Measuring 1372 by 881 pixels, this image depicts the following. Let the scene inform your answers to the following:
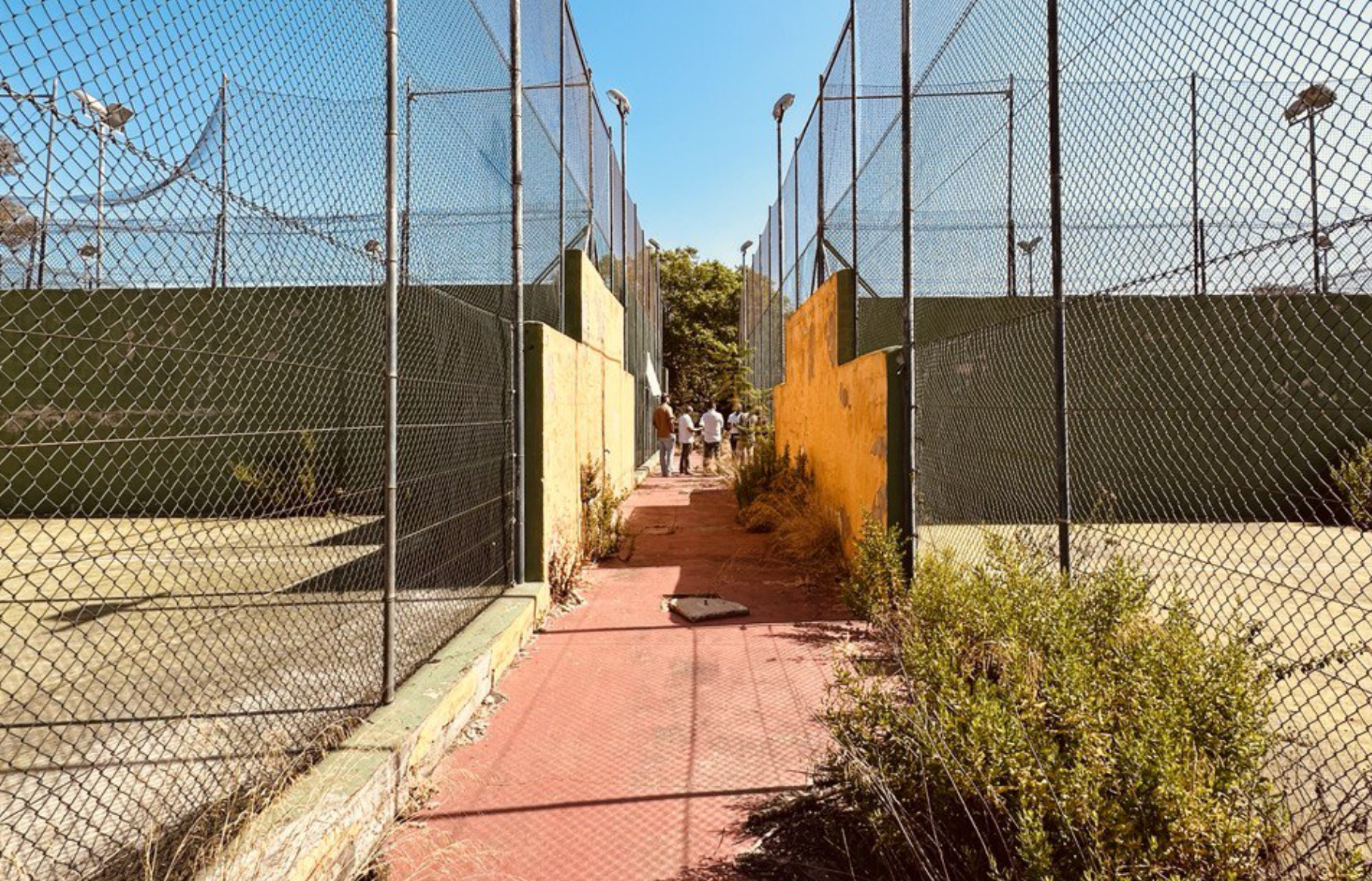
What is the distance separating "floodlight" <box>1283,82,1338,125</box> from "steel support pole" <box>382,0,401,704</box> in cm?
320

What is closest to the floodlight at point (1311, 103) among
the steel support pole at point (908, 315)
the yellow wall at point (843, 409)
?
the steel support pole at point (908, 315)

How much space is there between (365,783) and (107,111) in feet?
7.03

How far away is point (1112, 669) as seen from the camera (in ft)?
8.02

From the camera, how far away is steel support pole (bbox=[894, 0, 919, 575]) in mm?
4996

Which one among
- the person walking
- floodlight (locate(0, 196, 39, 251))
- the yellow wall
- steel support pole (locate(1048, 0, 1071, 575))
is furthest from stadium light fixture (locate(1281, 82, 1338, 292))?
the person walking

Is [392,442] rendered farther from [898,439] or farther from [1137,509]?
[1137,509]

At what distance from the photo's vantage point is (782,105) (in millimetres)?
12562

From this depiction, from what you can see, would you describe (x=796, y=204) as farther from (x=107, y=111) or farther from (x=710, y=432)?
(x=107, y=111)

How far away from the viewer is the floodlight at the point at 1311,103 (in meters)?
2.10

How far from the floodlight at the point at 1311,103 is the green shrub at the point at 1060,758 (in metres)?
1.56

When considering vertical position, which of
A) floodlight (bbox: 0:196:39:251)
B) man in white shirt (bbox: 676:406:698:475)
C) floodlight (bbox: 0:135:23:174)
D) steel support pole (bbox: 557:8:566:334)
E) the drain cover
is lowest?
the drain cover

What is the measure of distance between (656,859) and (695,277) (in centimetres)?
3331

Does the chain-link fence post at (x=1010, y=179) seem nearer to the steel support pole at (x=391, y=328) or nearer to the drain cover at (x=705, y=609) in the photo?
the drain cover at (x=705, y=609)

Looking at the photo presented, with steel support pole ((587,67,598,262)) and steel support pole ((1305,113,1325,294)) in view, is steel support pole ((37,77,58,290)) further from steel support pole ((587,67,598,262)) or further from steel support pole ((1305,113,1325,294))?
steel support pole ((587,67,598,262))
